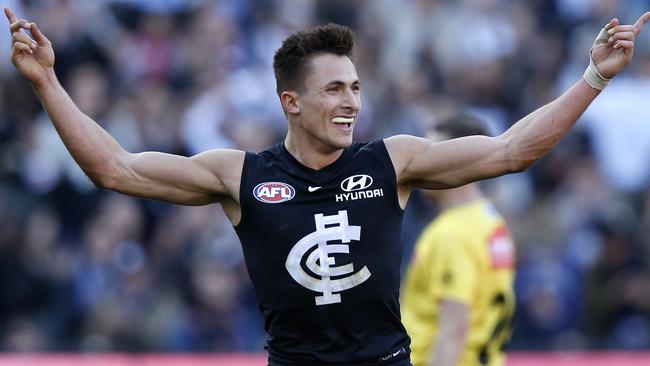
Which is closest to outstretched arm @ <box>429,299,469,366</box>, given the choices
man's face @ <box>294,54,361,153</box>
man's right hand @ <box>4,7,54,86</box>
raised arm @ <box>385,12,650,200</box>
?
raised arm @ <box>385,12,650,200</box>

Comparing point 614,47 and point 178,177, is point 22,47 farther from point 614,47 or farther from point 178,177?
point 614,47

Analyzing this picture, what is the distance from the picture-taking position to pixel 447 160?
6281 mm

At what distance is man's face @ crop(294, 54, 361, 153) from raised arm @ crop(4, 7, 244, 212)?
40 cm

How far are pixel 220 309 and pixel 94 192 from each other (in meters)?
1.65

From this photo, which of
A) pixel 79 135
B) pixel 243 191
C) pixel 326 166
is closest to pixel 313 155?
pixel 326 166

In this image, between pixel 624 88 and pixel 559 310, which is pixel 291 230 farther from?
pixel 624 88

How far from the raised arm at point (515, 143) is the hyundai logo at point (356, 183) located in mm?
154

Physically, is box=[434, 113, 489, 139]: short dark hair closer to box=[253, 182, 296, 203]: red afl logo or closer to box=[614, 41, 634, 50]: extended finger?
box=[253, 182, 296, 203]: red afl logo

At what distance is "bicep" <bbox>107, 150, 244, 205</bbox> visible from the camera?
6.35 metres

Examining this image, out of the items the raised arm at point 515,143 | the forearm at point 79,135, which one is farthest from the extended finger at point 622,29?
the forearm at point 79,135

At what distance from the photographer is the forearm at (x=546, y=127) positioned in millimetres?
6047

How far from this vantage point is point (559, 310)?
484 inches

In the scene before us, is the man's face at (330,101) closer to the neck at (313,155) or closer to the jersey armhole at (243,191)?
the neck at (313,155)

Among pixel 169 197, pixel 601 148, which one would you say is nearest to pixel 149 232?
pixel 601 148
